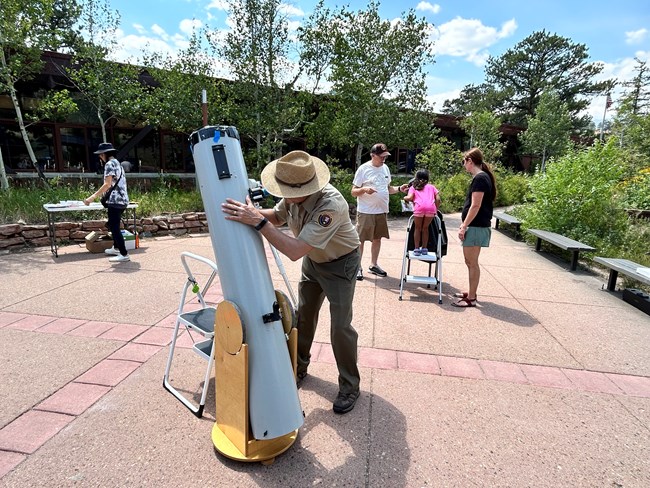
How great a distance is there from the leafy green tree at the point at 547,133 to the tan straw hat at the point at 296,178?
27557mm

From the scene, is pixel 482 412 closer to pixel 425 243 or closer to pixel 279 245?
pixel 279 245

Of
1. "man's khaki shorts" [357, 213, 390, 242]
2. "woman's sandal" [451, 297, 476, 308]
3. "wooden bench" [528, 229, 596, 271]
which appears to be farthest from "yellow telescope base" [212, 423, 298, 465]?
"wooden bench" [528, 229, 596, 271]

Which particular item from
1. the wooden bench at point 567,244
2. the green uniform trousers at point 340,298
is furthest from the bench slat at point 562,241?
the green uniform trousers at point 340,298

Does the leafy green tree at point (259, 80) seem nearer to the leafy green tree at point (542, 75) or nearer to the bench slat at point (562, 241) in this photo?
the bench slat at point (562, 241)

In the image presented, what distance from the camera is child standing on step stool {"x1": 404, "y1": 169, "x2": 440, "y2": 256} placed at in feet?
15.4

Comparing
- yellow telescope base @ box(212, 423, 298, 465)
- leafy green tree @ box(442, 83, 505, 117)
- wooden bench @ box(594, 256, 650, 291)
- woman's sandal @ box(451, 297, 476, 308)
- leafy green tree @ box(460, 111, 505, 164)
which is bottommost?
yellow telescope base @ box(212, 423, 298, 465)

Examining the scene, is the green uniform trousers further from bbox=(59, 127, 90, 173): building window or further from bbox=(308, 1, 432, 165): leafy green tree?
bbox=(59, 127, 90, 173): building window

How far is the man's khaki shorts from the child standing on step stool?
1.44 ft

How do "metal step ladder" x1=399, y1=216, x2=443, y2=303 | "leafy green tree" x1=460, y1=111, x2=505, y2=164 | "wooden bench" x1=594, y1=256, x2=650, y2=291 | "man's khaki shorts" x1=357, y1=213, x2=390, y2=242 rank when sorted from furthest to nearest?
"leafy green tree" x1=460, y1=111, x2=505, y2=164 < "man's khaki shorts" x1=357, y1=213, x2=390, y2=242 < "metal step ladder" x1=399, y1=216, x2=443, y2=303 < "wooden bench" x1=594, y1=256, x2=650, y2=291

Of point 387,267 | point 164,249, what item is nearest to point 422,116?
point 387,267

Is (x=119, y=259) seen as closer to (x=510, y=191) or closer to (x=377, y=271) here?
(x=377, y=271)

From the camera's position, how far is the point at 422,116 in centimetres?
1261

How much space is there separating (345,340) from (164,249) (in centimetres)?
519

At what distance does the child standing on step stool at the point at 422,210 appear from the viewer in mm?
4688
